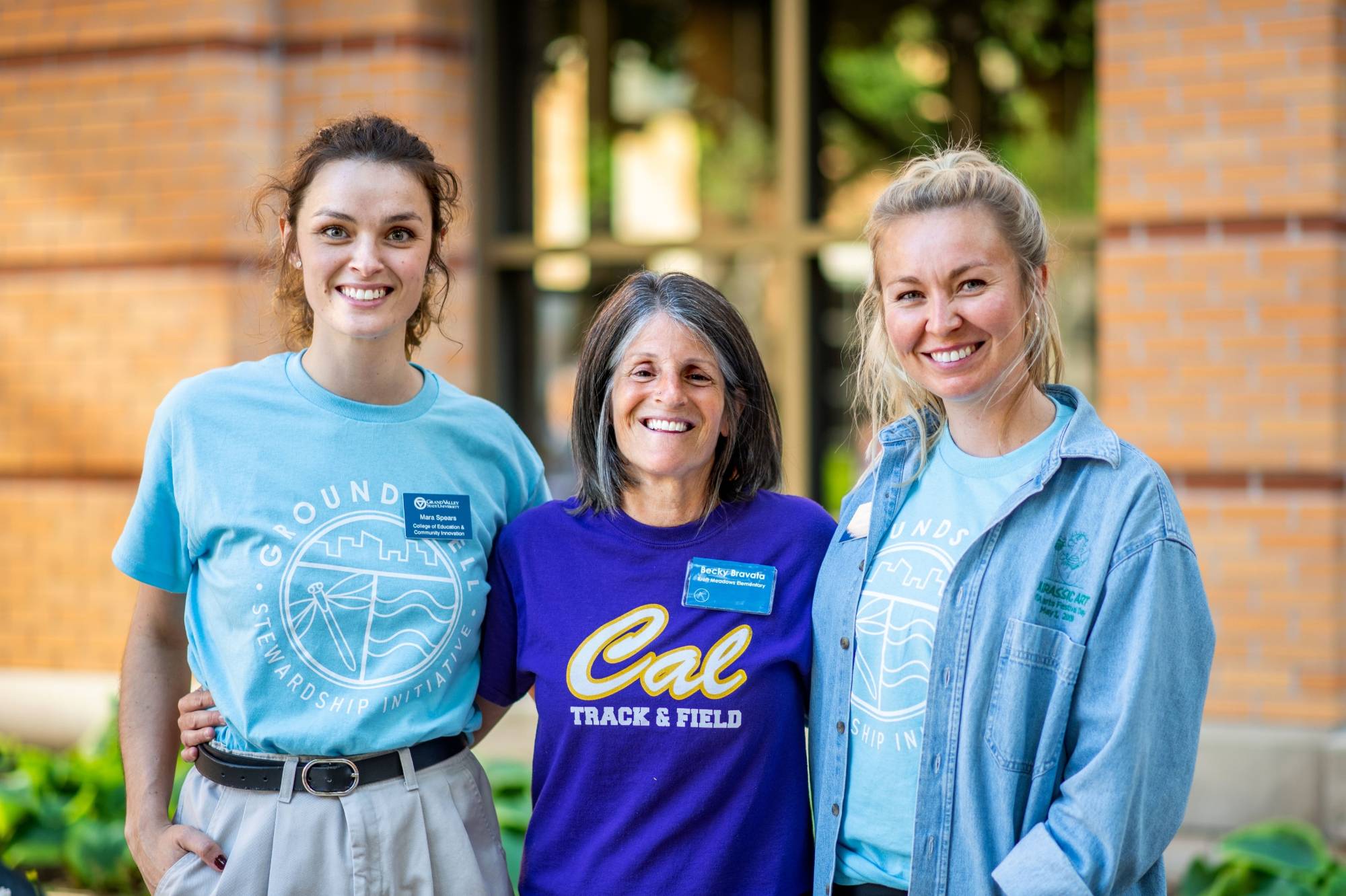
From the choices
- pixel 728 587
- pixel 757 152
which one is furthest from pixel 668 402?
pixel 757 152

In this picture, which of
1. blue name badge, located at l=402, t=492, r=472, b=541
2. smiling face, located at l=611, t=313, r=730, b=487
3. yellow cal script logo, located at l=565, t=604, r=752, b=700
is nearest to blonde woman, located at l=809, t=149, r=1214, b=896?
yellow cal script logo, located at l=565, t=604, r=752, b=700

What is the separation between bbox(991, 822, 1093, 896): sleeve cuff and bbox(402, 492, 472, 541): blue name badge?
3.58 ft

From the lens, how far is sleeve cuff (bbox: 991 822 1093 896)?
195cm

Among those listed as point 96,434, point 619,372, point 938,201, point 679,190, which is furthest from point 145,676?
point 679,190

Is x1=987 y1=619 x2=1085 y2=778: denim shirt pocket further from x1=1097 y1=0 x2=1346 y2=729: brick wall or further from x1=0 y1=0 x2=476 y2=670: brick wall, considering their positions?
x1=0 y1=0 x2=476 y2=670: brick wall

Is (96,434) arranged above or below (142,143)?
below

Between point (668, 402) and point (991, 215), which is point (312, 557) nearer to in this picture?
point (668, 402)

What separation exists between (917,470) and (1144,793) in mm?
654

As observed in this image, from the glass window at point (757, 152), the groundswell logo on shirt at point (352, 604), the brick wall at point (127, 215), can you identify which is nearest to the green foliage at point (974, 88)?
the glass window at point (757, 152)

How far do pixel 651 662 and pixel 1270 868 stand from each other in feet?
7.37

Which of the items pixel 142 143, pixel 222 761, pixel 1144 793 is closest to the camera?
pixel 1144 793

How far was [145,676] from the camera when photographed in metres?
2.50

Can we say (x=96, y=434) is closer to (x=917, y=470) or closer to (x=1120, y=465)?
(x=917, y=470)

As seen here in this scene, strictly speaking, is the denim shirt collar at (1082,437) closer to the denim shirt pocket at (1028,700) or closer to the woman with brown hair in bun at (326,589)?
the denim shirt pocket at (1028,700)
